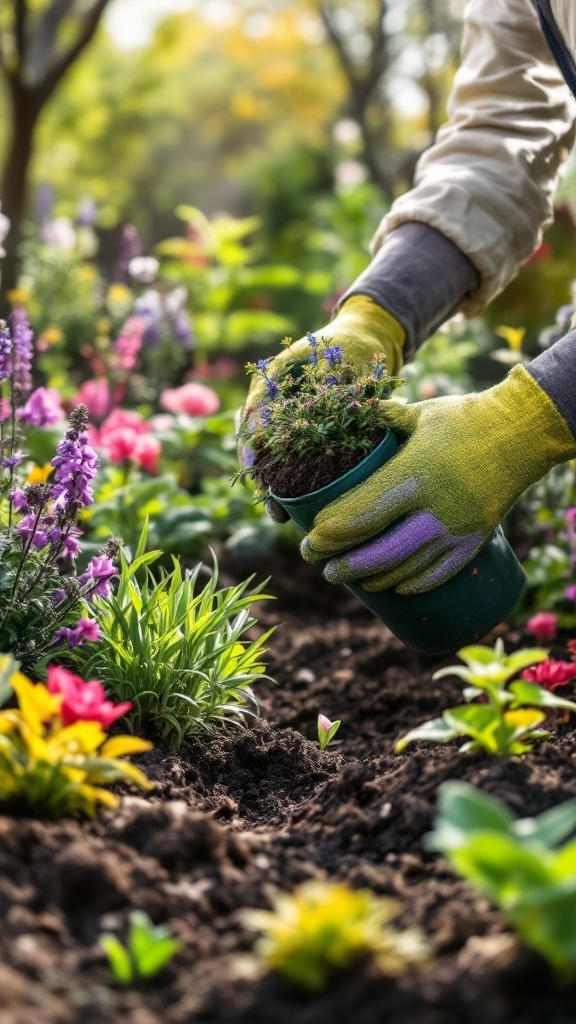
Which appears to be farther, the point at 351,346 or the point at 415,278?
the point at 415,278

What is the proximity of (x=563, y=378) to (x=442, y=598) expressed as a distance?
0.48 metres

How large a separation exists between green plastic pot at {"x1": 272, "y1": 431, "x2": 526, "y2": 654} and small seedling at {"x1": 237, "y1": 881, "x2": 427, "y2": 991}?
904 mm

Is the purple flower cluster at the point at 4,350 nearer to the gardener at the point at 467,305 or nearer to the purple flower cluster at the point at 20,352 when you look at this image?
the purple flower cluster at the point at 20,352

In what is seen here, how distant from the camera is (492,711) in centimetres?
163

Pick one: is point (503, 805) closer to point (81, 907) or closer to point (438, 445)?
point (81, 907)

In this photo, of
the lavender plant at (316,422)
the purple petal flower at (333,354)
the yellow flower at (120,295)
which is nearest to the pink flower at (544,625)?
the lavender plant at (316,422)

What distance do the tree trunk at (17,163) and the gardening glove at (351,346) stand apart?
12.4 ft

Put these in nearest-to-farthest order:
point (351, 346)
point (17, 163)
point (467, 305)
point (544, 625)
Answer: point (351, 346)
point (467, 305)
point (544, 625)
point (17, 163)

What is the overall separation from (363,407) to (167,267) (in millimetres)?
6639

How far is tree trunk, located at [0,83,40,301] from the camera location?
19.8ft

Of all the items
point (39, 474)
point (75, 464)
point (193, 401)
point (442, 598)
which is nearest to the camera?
point (75, 464)

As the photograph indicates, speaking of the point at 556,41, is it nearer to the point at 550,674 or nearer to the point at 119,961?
the point at 550,674

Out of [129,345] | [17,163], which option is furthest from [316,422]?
[17,163]

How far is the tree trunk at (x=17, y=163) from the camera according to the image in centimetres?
605
